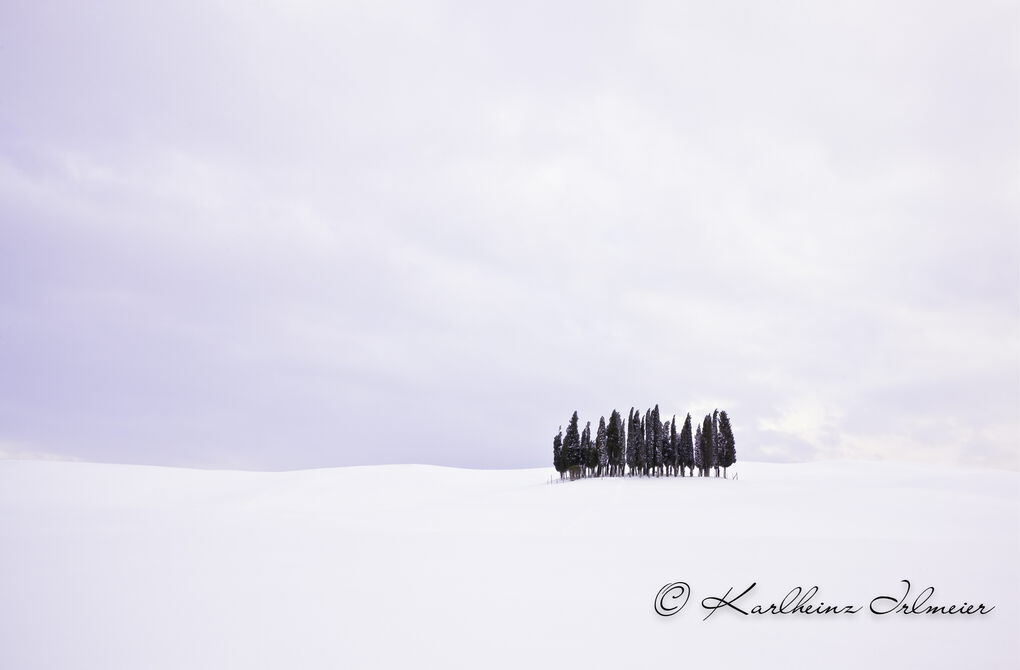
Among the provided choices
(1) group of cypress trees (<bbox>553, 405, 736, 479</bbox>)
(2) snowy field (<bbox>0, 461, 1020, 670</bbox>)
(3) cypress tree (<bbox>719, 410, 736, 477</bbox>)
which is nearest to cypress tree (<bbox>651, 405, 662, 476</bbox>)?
(1) group of cypress trees (<bbox>553, 405, 736, 479</bbox>)

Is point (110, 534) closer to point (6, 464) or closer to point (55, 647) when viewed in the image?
point (55, 647)

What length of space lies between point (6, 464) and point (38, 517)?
43867mm

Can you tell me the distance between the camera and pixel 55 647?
37.7 ft

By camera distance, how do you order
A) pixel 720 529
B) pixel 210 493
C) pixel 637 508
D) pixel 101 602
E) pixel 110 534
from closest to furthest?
pixel 101 602 → pixel 110 534 → pixel 720 529 → pixel 637 508 → pixel 210 493

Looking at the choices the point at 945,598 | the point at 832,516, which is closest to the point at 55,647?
the point at 945,598

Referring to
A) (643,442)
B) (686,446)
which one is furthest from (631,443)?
(686,446)

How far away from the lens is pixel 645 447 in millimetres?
59250

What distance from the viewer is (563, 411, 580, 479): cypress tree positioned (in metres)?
60.1

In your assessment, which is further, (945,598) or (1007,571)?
(1007,571)

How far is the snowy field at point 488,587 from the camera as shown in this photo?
427 inches
